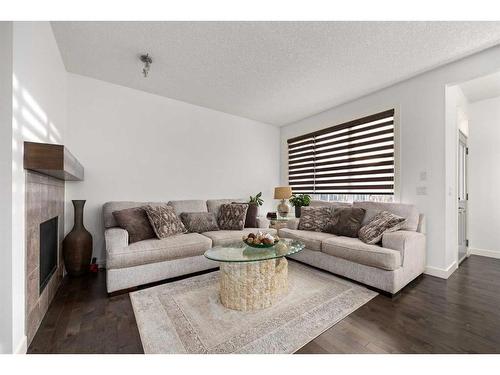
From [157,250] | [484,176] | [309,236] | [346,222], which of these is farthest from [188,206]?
[484,176]

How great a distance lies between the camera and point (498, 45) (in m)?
2.30

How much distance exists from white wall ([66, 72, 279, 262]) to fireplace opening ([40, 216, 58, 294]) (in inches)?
25.4

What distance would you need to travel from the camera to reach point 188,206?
11.4 ft

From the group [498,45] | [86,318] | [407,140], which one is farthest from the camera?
[407,140]

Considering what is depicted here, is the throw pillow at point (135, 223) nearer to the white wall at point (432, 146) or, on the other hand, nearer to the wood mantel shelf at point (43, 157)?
the wood mantel shelf at point (43, 157)

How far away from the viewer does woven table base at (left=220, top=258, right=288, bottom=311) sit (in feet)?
6.21

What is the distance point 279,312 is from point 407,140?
9.23 feet

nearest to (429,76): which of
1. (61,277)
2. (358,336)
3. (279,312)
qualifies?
(358,336)

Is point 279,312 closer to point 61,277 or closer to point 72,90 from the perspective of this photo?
point 61,277

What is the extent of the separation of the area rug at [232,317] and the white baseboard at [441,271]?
3.63 feet

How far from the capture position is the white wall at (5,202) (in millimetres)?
1285

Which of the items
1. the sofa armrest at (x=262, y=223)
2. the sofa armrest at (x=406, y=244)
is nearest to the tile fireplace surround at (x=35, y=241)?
the sofa armrest at (x=262, y=223)

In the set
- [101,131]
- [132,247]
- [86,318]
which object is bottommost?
[86,318]

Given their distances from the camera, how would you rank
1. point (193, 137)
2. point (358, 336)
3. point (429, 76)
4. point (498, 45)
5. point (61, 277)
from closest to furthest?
point (358, 336) < point (498, 45) < point (61, 277) < point (429, 76) < point (193, 137)
